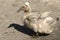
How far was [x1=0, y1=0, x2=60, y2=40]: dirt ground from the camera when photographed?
886cm

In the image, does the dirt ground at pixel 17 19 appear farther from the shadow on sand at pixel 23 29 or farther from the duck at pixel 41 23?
the duck at pixel 41 23

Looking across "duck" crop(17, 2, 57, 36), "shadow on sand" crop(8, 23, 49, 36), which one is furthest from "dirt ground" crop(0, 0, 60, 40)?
"duck" crop(17, 2, 57, 36)

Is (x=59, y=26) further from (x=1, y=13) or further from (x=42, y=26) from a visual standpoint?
(x=1, y=13)

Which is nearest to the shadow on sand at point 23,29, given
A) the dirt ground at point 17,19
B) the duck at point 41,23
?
the dirt ground at point 17,19

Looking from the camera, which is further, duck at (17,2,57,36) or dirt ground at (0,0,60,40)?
dirt ground at (0,0,60,40)

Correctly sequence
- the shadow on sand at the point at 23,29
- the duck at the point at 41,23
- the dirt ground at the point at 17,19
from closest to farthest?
the duck at the point at 41,23
the dirt ground at the point at 17,19
the shadow on sand at the point at 23,29

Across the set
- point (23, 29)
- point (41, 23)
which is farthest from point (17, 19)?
point (41, 23)

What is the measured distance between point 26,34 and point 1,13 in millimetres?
2398

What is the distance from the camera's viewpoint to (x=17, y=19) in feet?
33.8

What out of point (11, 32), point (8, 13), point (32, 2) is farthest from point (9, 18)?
point (32, 2)

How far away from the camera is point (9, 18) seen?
34.1ft

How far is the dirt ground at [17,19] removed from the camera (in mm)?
8859

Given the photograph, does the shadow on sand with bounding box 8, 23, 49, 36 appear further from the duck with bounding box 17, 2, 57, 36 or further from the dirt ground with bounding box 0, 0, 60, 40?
the duck with bounding box 17, 2, 57, 36

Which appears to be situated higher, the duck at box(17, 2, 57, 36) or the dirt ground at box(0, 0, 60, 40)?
the duck at box(17, 2, 57, 36)
